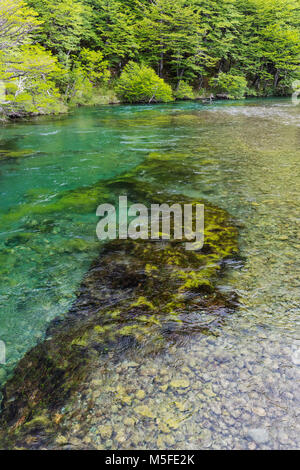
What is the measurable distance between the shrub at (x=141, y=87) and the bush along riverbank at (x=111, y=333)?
22.4 meters

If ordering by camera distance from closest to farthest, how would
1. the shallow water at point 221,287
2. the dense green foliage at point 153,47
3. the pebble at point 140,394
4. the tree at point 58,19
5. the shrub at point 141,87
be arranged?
the shallow water at point 221,287 < the pebble at point 140,394 < the tree at point 58,19 < the dense green foliage at point 153,47 < the shrub at point 141,87

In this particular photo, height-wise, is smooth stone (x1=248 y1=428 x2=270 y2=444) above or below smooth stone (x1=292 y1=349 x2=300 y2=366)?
below

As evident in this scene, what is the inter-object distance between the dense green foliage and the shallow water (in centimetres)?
1256

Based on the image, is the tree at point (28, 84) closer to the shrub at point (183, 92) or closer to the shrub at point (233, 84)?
the shrub at point (183, 92)

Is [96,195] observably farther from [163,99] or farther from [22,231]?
[163,99]

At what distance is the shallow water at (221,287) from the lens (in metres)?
1.96

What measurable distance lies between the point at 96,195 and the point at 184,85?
84.4 feet

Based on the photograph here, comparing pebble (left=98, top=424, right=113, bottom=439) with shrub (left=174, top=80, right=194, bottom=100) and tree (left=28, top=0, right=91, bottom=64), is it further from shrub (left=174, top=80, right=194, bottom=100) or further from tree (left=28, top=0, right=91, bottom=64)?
shrub (left=174, top=80, right=194, bottom=100)

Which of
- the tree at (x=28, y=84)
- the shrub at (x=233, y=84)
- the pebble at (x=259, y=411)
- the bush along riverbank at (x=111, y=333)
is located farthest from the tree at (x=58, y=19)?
the pebble at (x=259, y=411)

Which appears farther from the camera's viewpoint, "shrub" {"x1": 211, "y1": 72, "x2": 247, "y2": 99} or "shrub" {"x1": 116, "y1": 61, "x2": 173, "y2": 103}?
"shrub" {"x1": 211, "y1": 72, "x2": 247, "y2": 99}

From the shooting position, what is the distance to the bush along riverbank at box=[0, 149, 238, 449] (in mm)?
1997

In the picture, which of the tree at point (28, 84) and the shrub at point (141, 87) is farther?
the shrub at point (141, 87)

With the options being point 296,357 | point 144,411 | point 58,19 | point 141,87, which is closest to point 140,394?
point 144,411

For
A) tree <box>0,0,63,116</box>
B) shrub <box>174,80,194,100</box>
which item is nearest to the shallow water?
tree <box>0,0,63,116</box>
